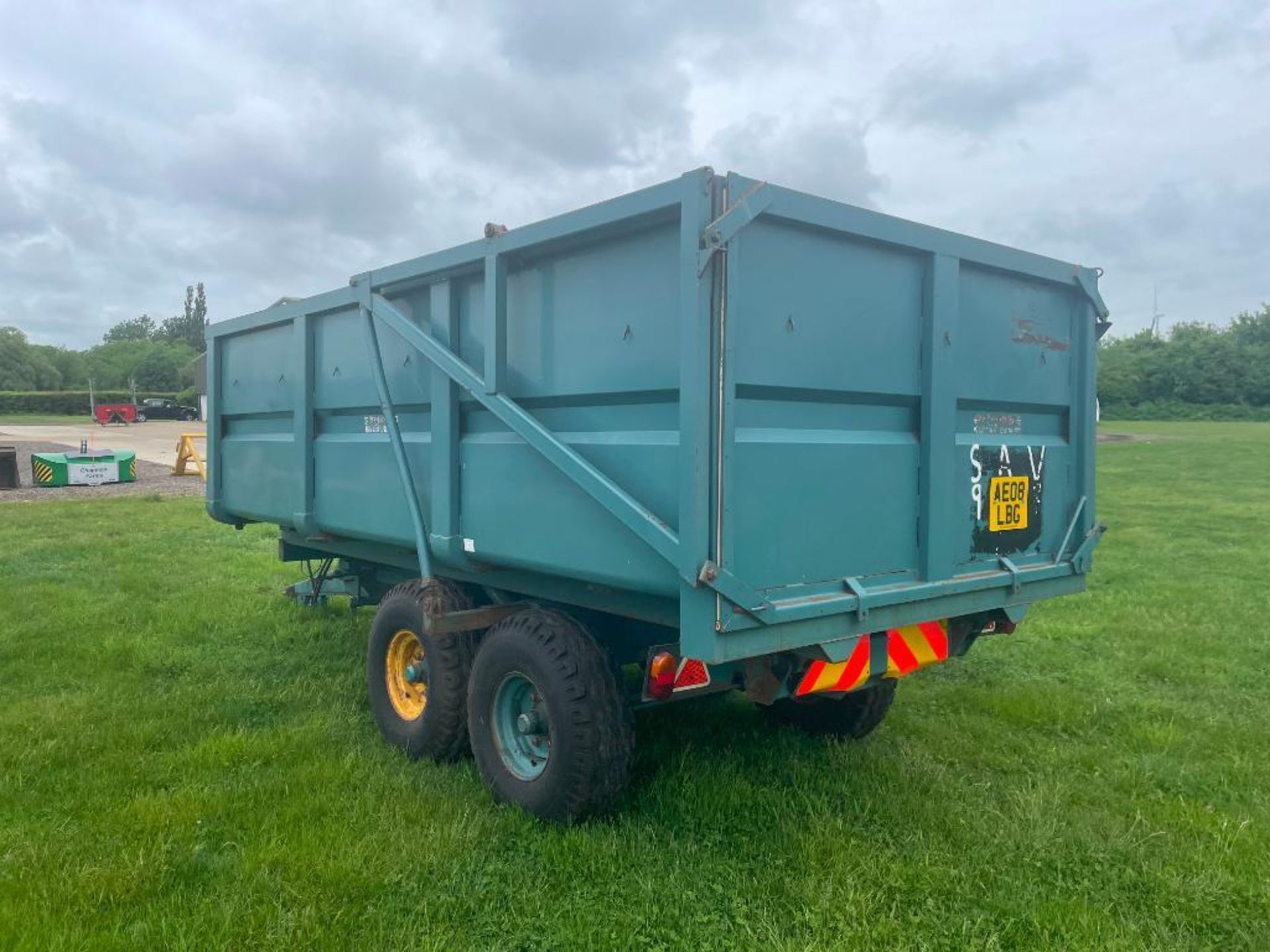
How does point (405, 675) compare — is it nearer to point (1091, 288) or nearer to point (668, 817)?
point (668, 817)

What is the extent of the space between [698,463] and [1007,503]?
1.73m

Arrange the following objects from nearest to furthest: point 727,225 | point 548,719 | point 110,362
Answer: point 727,225 < point 548,719 < point 110,362

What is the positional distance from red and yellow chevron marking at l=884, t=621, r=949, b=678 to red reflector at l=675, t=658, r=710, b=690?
73 cm

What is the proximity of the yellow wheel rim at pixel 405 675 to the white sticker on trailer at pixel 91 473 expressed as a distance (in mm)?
16400

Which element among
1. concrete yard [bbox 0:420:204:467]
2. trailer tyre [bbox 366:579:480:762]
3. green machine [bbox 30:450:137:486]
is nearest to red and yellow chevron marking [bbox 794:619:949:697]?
trailer tyre [bbox 366:579:480:762]

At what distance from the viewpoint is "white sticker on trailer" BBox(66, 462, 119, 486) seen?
18.3m

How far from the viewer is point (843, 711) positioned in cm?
456

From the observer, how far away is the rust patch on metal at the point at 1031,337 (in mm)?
4023

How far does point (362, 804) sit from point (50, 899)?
3.56 feet

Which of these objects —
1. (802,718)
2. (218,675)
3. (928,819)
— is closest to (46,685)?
(218,675)

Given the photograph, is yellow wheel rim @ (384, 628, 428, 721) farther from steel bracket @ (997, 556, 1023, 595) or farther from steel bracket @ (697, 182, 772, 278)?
steel bracket @ (997, 556, 1023, 595)

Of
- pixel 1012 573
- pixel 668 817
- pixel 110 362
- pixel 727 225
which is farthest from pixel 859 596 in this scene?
A: pixel 110 362

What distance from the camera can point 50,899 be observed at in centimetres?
310

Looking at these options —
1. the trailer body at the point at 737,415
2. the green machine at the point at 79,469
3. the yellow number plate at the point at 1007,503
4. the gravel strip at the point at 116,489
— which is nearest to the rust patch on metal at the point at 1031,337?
the trailer body at the point at 737,415
